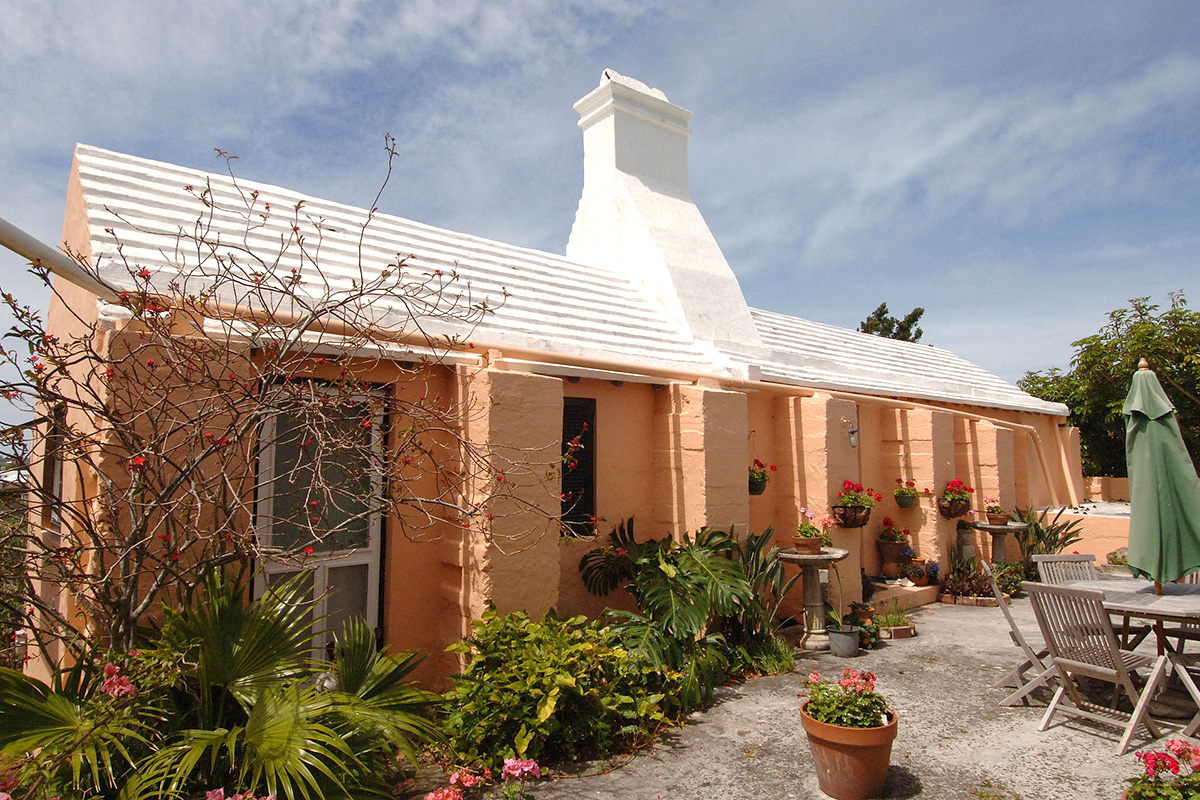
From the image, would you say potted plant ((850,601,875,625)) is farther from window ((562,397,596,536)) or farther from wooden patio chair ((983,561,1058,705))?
window ((562,397,596,536))

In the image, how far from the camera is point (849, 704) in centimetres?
444

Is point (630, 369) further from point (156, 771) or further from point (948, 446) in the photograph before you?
point (948, 446)

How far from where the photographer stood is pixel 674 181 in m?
12.1

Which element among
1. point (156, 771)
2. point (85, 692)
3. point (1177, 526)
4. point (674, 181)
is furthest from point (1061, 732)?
point (674, 181)

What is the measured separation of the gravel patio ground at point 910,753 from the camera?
444cm

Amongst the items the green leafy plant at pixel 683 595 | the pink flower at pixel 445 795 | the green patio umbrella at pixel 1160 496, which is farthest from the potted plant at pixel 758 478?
the pink flower at pixel 445 795

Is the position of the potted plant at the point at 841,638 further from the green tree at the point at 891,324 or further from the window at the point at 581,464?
the green tree at the point at 891,324

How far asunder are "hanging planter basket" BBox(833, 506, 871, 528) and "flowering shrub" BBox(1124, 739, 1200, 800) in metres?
4.91

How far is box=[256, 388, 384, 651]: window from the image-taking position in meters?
5.02

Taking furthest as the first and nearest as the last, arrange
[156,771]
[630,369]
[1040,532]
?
[1040,532] → [630,369] → [156,771]

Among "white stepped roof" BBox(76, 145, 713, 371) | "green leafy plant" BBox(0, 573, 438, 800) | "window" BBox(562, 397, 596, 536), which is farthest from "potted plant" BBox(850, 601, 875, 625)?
"green leafy plant" BBox(0, 573, 438, 800)

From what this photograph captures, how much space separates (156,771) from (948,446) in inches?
419

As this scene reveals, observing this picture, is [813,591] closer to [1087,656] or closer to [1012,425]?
[1087,656]

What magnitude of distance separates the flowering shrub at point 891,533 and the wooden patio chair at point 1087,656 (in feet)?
15.2
